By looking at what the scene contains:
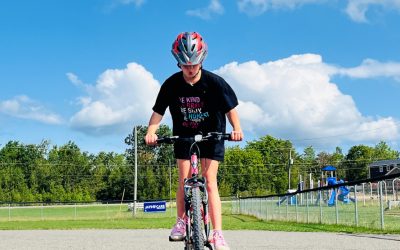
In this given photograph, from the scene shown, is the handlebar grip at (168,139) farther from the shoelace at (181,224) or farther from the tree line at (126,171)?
the tree line at (126,171)

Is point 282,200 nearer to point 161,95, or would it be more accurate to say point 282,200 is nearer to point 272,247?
point 272,247

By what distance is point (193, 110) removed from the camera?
5805 mm

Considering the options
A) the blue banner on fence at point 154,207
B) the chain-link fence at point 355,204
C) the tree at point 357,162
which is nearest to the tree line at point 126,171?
the tree at point 357,162

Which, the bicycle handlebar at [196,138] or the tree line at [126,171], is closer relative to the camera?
the bicycle handlebar at [196,138]

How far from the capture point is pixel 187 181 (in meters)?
5.31

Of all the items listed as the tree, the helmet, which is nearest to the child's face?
the helmet

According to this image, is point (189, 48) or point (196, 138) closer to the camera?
point (196, 138)

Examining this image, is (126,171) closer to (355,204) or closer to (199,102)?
(355,204)

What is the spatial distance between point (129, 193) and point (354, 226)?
93.6 metres

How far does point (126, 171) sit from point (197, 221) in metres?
105

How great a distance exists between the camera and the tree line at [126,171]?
99.4 m

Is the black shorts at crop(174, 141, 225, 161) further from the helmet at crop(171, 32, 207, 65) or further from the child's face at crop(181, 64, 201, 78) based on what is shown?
the helmet at crop(171, 32, 207, 65)

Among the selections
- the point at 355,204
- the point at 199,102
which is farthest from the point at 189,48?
the point at 355,204

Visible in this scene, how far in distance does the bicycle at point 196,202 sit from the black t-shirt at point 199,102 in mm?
371
